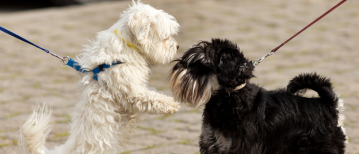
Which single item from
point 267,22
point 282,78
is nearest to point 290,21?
point 267,22

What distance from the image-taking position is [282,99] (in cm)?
356

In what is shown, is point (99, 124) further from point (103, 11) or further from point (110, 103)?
point (103, 11)

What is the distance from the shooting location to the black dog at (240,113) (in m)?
3.32

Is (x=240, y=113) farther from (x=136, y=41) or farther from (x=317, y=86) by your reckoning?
(x=136, y=41)

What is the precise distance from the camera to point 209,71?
11.2ft

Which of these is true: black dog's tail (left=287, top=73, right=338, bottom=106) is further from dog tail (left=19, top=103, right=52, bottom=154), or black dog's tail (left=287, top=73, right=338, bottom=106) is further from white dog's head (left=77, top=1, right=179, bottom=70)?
dog tail (left=19, top=103, right=52, bottom=154)

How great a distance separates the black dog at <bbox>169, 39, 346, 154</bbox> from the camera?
131 inches

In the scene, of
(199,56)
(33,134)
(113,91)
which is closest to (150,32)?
(199,56)

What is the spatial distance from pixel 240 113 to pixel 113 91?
3.64ft

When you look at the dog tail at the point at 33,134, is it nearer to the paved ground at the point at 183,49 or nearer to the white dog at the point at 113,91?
the white dog at the point at 113,91

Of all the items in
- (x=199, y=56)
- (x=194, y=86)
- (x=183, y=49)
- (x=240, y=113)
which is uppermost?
(x=183, y=49)

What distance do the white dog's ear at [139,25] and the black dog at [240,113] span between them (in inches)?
16.6

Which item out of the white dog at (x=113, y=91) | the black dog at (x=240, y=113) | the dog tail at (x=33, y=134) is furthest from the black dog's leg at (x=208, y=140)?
the dog tail at (x=33, y=134)

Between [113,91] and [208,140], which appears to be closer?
[113,91]
